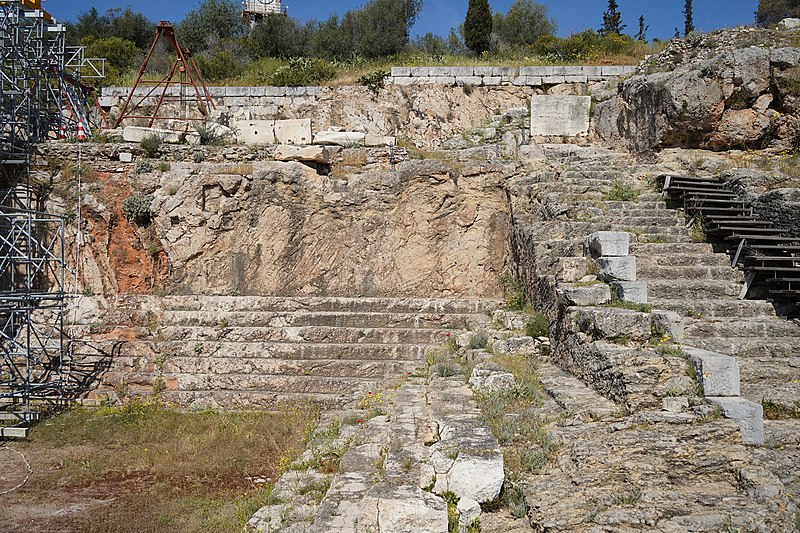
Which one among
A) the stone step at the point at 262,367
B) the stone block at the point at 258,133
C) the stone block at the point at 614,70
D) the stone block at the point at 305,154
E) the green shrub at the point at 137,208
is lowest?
the stone step at the point at 262,367

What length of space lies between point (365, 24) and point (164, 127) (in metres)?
10.8

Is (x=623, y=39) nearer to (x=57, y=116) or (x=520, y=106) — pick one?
(x=520, y=106)

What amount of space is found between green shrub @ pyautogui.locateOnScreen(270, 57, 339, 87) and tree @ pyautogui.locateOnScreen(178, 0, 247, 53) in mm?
10102

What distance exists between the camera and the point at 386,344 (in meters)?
9.91

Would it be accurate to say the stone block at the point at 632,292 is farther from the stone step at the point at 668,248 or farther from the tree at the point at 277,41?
the tree at the point at 277,41

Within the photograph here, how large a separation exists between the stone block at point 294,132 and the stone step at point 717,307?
9177 mm

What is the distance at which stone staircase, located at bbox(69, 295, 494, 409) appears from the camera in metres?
9.41

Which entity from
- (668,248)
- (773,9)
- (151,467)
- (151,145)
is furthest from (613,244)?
(773,9)

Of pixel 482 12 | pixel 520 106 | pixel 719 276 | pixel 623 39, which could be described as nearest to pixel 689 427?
pixel 719 276

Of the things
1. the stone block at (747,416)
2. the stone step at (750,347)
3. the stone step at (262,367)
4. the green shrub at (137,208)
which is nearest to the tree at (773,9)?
the stone step at (750,347)

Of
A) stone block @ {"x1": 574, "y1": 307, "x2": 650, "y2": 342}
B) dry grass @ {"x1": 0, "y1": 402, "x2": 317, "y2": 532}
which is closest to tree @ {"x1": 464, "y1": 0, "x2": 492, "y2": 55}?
dry grass @ {"x1": 0, "y1": 402, "x2": 317, "y2": 532}

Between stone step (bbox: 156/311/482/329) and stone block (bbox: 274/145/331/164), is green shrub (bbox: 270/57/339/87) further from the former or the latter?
stone step (bbox: 156/311/482/329)

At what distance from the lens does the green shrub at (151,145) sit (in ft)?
41.3

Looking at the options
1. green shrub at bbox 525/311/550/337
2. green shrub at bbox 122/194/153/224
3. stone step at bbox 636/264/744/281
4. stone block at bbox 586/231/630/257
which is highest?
green shrub at bbox 122/194/153/224
